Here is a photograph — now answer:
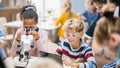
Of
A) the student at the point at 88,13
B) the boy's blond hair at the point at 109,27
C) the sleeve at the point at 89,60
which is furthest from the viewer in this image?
the student at the point at 88,13

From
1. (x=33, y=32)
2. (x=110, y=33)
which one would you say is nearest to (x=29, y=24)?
(x=33, y=32)

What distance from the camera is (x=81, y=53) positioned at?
31.2 inches

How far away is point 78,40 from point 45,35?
0.20 metres

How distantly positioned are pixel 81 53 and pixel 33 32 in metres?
0.24

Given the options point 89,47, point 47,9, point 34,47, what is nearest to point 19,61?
point 34,47

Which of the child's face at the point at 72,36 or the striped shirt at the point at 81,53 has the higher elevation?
the child's face at the point at 72,36

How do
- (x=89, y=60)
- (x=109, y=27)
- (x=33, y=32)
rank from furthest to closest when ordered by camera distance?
(x=33, y=32) → (x=89, y=60) → (x=109, y=27)

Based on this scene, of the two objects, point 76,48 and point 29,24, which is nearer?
point 76,48

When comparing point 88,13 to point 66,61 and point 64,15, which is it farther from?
point 66,61

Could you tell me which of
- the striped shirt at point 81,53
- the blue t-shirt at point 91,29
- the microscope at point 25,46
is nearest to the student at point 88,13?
the blue t-shirt at point 91,29

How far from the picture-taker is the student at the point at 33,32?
2.98ft

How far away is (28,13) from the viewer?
910mm

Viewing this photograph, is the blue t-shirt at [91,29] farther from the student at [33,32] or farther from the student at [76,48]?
the student at [33,32]

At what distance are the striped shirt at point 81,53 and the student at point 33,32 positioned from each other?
0.40ft
